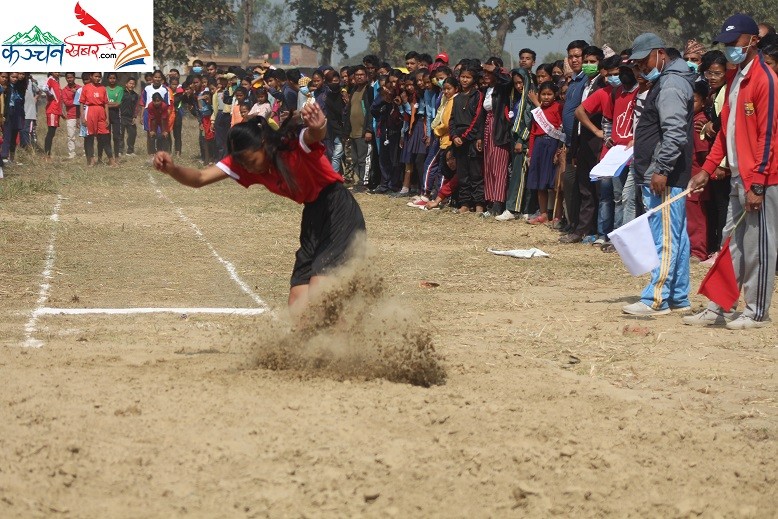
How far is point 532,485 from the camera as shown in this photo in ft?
16.0

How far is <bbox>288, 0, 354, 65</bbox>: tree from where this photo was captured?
63031 millimetres

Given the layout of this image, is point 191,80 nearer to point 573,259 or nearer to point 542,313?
point 573,259

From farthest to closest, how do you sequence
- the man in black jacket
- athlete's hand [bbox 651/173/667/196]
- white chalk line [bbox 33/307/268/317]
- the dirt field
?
the man in black jacket < white chalk line [bbox 33/307/268/317] < athlete's hand [bbox 651/173/667/196] < the dirt field

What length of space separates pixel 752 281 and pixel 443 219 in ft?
25.1

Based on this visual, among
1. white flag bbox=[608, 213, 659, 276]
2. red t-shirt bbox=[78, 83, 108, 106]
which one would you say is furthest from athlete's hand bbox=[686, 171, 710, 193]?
red t-shirt bbox=[78, 83, 108, 106]

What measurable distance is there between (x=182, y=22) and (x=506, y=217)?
26.7 m

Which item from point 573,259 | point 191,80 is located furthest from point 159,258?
point 191,80

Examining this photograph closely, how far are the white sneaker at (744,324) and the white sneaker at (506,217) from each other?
6.96 m

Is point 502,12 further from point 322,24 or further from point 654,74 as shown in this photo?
point 654,74

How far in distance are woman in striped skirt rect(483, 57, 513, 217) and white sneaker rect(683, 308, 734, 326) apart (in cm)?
686

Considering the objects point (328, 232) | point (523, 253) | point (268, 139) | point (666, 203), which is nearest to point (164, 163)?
point (268, 139)

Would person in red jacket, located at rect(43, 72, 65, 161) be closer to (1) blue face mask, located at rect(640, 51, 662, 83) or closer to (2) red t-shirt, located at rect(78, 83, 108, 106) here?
(2) red t-shirt, located at rect(78, 83, 108, 106)

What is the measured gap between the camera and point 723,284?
8359mm

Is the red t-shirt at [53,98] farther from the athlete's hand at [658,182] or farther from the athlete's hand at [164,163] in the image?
the athlete's hand at [164,163]
